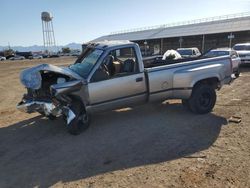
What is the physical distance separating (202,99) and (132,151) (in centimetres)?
302

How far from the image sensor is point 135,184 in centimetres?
372

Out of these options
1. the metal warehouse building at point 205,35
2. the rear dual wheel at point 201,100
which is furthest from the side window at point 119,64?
the metal warehouse building at point 205,35

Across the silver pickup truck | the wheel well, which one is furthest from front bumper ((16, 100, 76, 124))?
the wheel well

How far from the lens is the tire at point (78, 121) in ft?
18.5

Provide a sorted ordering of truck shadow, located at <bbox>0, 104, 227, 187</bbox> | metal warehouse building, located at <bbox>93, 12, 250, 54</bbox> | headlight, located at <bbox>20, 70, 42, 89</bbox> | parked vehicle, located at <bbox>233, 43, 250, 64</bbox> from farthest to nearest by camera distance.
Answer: metal warehouse building, located at <bbox>93, 12, 250, 54</bbox> → parked vehicle, located at <bbox>233, 43, 250, 64</bbox> → headlight, located at <bbox>20, 70, 42, 89</bbox> → truck shadow, located at <bbox>0, 104, 227, 187</bbox>

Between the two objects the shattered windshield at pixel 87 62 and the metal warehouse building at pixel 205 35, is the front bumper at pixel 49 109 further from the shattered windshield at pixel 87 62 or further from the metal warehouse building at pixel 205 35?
the metal warehouse building at pixel 205 35

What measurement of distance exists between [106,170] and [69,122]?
5.82 feet

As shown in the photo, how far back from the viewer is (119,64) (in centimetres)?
653

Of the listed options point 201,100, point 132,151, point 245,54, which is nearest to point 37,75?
point 132,151

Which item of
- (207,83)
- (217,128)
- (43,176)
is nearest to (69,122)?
(43,176)

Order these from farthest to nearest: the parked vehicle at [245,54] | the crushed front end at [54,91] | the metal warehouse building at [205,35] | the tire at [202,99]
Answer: the metal warehouse building at [205,35], the parked vehicle at [245,54], the tire at [202,99], the crushed front end at [54,91]

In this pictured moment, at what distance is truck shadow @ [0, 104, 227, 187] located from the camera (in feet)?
13.9

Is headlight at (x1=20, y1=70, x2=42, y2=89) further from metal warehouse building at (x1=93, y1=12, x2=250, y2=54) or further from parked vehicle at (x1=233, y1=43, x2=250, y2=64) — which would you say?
metal warehouse building at (x1=93, y1=12, x2=250, y2=54)

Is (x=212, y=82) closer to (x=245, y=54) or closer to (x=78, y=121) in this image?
(x=78, y=121)
